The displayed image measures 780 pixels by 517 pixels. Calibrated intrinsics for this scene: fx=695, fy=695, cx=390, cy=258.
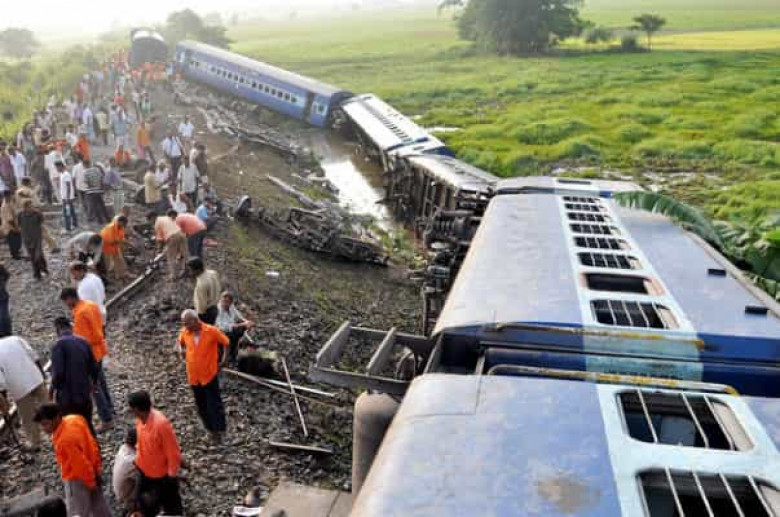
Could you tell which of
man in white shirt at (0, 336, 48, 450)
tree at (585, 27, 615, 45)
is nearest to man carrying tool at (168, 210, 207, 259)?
man in white shirt at (0, 336, 48, 450)

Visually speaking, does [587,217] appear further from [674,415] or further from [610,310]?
[674,415]

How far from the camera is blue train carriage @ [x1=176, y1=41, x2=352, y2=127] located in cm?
3344

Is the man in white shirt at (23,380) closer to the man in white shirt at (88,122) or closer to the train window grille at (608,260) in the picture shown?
the train window grille at (608,260)

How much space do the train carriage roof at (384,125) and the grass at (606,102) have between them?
11.0ft

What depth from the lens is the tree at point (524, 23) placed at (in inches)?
2459

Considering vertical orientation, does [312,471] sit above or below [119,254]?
below

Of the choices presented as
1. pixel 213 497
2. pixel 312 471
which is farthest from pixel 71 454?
pixel 312 471

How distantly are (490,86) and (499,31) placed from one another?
17.7 m

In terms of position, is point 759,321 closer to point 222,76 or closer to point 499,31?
point 222,76

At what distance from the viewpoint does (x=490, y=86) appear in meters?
49.4

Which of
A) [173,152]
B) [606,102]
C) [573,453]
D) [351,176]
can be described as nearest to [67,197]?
[173,152]

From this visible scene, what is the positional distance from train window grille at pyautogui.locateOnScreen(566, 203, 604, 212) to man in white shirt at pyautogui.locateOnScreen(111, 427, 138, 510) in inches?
277

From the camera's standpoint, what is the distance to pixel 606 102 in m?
41.2

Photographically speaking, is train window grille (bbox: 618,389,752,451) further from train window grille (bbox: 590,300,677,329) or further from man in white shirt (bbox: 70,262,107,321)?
man in white shirt (bbox: 70,262,107,321)
